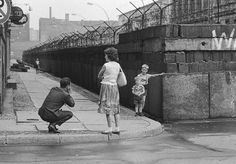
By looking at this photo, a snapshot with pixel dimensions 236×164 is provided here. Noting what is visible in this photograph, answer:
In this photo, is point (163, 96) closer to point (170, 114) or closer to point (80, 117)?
point (170, 114)

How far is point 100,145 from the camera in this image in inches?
375

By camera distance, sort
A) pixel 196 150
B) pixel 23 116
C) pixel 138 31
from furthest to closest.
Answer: pixel 138 31, pixel 23 116, pixel 196 150

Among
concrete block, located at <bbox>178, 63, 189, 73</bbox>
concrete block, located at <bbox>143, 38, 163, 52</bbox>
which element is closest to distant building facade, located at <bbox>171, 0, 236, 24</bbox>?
concrete block, located at <bbox>143, 38, 163, 52</bbox>

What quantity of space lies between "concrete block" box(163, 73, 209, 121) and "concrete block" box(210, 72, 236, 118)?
0.18 m

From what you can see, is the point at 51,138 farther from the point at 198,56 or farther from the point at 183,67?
the point at 198,56

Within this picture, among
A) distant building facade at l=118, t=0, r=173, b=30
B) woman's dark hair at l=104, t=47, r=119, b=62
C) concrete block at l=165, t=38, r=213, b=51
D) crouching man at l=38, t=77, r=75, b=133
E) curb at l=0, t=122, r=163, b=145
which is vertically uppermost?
Result: distant building facade at l=118, t=0, r=173, b=30

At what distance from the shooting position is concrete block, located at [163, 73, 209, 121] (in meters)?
12.9

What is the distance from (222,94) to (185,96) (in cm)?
106

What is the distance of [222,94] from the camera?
43.7ft

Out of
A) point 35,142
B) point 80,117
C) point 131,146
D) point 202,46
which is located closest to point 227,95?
point 202,46

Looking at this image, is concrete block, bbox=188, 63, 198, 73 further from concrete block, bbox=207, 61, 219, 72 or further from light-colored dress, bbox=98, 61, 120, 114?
light-colored dress, bbox=98, 61, 120, 114

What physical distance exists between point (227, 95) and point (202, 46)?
1483mm

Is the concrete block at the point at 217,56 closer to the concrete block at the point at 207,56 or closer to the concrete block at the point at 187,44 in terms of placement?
the concrete block at the point at 207,56

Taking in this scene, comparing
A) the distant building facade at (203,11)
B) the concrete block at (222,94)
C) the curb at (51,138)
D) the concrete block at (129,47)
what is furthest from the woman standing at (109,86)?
the concrete block at (129,47)
